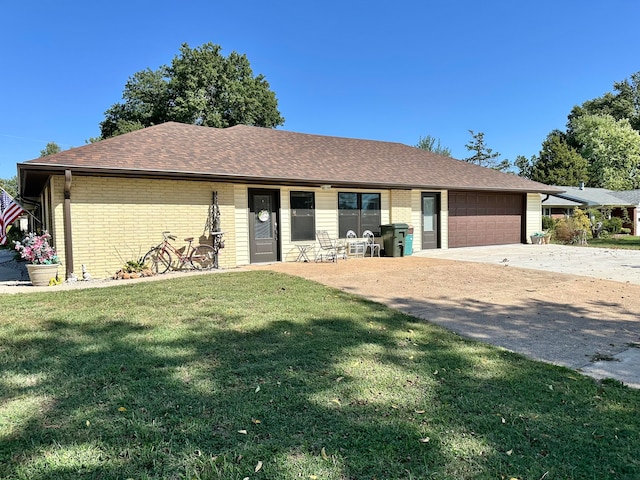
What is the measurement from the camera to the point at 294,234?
12.5 metres

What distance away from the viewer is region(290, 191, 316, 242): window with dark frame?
1244cm

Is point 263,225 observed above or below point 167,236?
above

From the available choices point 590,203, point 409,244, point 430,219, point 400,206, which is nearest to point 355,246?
point 409,244

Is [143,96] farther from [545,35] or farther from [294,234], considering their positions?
[545,35]

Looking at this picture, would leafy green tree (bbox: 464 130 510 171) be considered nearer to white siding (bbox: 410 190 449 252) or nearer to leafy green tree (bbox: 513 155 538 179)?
leafy green tree (bbox: 513 155 538 179)

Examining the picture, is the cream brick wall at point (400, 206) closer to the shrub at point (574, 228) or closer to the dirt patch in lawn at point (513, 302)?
the dirt patch in lawn at point (513, 302)

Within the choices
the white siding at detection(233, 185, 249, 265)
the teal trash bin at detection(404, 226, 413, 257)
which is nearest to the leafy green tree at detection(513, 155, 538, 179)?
the teal trash bin at detection(404, 226, 413, 257)

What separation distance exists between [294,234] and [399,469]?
10.5 meters

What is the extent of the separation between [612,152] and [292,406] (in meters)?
50.8

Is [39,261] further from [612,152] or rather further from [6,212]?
[612,152]

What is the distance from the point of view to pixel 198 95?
3006 cm

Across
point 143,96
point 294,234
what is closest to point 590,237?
point 294,234

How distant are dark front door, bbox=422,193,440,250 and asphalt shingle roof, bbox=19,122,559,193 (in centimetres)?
84

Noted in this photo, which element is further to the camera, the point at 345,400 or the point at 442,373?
the point at 442,373
